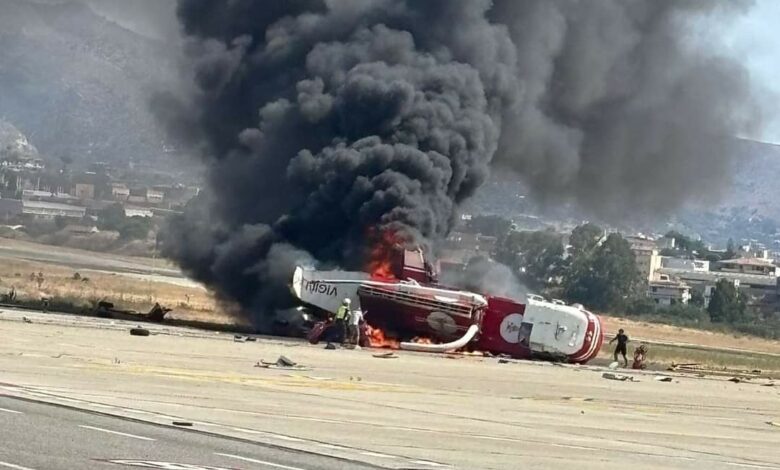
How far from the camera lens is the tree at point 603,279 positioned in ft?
367

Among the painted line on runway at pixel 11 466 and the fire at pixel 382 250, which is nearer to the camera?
the painted line on runway at pixel 11 466

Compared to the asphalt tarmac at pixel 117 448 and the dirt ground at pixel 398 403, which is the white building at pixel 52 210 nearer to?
the dirt ground at pixel 398 403

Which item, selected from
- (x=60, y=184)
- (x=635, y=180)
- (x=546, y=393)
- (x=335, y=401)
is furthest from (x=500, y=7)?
(x=60, y=184)

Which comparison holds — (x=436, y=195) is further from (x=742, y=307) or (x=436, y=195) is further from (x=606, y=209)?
(x=742, y=307)

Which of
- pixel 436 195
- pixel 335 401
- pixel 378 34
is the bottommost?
pixel 335 401

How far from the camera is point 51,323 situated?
4097 cm

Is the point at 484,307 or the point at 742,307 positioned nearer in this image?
the point at 484,307

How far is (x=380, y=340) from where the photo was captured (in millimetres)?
47094

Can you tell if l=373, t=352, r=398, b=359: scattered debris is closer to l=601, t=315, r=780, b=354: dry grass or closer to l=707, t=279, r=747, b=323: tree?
l=601, t=315, r=780, b=354: dry grass

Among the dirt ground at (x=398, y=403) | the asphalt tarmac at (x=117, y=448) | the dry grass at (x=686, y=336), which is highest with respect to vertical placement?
the dry grass at (x=686, y=336)

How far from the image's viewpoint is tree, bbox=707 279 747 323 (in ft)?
371

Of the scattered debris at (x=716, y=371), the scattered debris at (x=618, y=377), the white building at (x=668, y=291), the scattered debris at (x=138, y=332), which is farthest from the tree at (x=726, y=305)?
the scattered debris at (x=138, y=332)

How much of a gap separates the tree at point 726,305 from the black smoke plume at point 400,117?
41.5 metres

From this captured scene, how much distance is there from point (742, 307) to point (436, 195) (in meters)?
68.5
